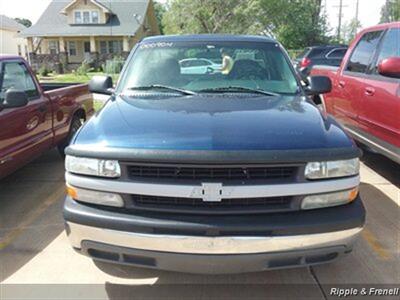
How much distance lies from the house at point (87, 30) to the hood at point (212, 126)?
1412 inches

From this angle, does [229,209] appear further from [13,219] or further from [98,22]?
[98,22]

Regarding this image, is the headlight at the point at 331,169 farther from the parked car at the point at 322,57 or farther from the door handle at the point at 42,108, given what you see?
the parked car at the point at 322,57

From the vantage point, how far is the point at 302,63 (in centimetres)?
1578

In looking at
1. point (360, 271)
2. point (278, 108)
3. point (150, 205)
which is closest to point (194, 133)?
point (150, 205)

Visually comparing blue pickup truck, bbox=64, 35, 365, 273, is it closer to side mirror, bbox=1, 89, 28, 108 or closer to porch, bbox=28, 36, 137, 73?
side mirror, bbox=1, 89, 28, 108

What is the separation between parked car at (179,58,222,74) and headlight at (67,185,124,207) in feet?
5.75

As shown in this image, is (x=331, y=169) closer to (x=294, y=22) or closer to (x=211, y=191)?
(x=211, y=191)

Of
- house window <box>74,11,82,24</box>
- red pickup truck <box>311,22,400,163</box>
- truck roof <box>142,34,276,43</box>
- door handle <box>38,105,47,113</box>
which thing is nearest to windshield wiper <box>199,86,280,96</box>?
truck roof <box>142,34,276,43</box>

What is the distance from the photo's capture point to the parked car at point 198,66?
4238 millimetres

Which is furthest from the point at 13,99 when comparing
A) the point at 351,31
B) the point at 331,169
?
the point at 351,31

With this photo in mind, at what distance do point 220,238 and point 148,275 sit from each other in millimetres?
1027

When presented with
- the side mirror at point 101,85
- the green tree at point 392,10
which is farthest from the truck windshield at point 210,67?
the green tree at point 392,10

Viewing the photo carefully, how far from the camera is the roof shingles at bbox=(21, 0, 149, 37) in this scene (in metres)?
39.2

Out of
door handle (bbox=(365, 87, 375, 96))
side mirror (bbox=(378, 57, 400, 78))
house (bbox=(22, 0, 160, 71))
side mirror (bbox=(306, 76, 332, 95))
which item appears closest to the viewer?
side mirror (bbox=(306, 76, 332, 95))
